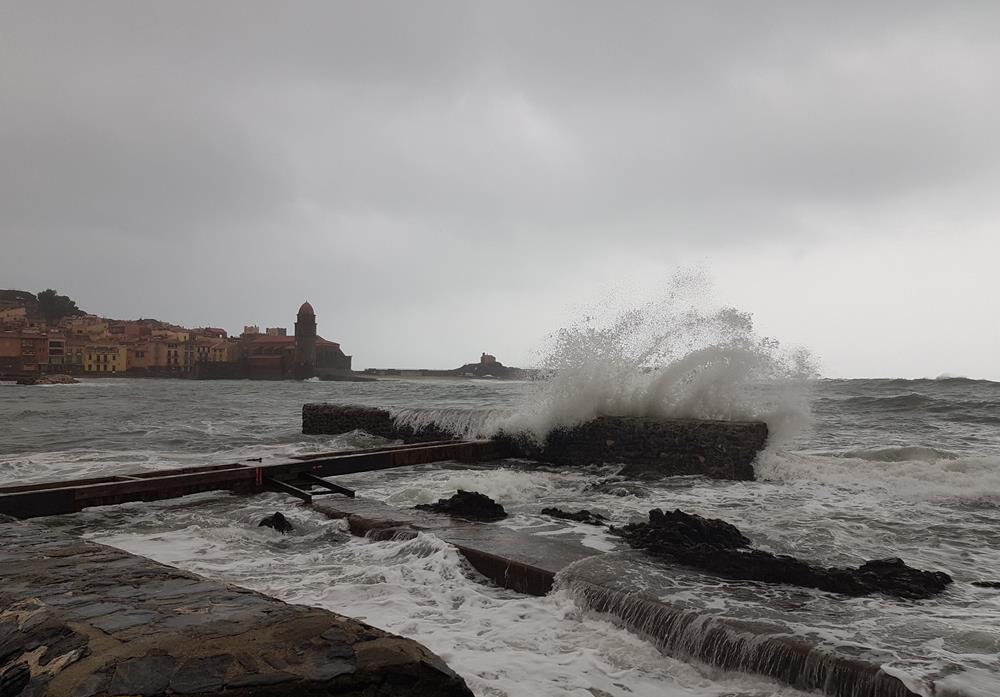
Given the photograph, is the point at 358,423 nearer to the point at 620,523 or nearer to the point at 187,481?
the point at 187,481

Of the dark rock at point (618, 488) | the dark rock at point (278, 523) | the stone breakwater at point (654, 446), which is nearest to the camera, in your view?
the dark rock at point (278, 523)

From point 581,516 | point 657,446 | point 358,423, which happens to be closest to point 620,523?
point 581,516

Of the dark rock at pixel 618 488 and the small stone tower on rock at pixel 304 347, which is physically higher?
the small stone tower on rock at pixel 304 347

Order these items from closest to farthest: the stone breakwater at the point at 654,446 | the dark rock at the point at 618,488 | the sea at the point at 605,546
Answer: the sea at the point at 605,546 < the dark rock at the point at 618,488 < the stone breakwater at the point at 654,446

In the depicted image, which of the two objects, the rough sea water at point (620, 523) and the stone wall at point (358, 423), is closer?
the rough sea water at point (620, 523)

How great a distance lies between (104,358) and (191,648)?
9777 centimetres

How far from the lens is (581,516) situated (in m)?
5.88

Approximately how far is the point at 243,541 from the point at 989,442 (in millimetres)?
14144

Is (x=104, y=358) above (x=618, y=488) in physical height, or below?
above

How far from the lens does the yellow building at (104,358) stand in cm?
8344

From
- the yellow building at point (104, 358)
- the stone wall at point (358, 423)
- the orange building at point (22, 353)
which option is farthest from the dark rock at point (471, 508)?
the yellow building at point (104, 358)

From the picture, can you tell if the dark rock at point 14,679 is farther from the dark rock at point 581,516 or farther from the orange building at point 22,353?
the orange building at point 22,353

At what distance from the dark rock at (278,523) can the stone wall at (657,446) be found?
188 inches

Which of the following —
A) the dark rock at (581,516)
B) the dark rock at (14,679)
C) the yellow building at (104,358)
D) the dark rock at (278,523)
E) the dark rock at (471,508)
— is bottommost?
the dark rock at (278,523)
